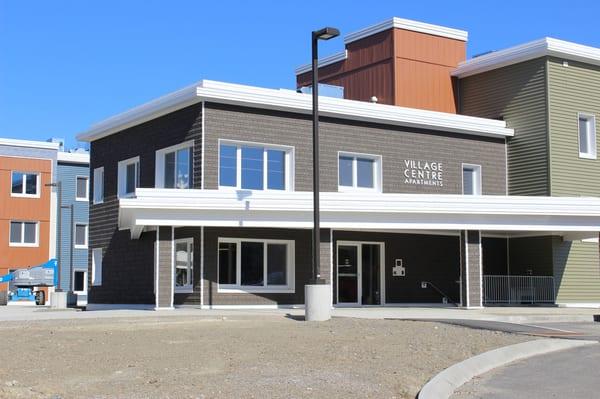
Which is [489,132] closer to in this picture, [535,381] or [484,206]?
[484,206]

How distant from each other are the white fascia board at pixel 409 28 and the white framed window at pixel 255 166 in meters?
9.37

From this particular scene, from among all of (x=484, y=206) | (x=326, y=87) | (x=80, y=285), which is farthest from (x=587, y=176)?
(x=80, y=285)

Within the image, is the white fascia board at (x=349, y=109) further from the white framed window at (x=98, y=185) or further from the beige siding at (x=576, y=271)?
the white framed window at (x=98, y=185)

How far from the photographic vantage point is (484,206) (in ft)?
86.0

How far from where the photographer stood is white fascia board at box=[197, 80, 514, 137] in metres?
25.6

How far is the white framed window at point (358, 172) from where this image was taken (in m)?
27.9

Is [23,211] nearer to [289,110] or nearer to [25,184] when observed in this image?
[25,184]

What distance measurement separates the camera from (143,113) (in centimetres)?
2827

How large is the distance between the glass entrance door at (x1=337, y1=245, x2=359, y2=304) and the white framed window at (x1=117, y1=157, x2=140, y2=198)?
26.4ft

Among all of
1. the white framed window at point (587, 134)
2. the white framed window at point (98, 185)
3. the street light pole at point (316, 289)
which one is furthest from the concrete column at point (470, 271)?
the white framed window at point (98, 185)

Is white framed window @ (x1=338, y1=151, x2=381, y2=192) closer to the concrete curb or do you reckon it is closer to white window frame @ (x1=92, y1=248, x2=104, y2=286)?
white window frame @ (x1=92, y1=248, x2=104, y2=286)

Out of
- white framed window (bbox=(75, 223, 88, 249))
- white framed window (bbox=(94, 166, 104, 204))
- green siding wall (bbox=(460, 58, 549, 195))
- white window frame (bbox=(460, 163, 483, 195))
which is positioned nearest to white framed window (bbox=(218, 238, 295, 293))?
white window frame (bbox=(460, 163, 483, 195))

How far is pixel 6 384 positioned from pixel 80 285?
4434 cm

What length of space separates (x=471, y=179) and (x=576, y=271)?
5284 millimetres
